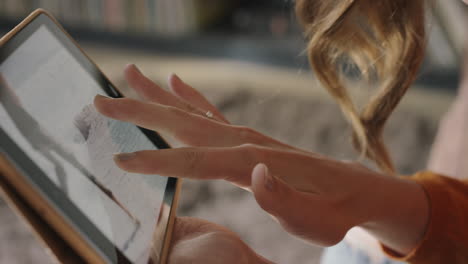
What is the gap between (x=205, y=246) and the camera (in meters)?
0.45

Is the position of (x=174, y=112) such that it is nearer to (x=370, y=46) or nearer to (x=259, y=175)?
(x=259, y=175)

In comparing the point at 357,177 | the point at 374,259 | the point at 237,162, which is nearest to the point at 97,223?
the point at 237,162

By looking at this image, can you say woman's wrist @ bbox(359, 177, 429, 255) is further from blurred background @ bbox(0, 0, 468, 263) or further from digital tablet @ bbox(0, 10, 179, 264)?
blurred background @ bbox(0, 0, 468, 263)

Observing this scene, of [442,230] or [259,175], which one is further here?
[442,230]

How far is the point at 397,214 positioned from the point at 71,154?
0.37 metres

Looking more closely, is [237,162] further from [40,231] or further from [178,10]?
[178,10]

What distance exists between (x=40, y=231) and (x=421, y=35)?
1.78ft

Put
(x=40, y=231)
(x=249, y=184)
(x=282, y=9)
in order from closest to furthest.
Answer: (x=40, y=231) → (x=249, y=184) → (x=282, y=9)

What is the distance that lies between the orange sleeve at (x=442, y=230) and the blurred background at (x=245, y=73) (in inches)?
15.9

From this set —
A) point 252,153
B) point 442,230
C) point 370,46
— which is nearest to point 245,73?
point 370,46

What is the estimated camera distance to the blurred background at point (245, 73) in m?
1.12

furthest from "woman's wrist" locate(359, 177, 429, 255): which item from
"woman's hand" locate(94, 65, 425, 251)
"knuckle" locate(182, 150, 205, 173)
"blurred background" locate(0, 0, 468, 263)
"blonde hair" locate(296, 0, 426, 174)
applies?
"blurred background" locate(0, 0, 468, 263)

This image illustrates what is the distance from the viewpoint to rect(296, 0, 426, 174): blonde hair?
70 cm

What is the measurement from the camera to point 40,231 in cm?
38
